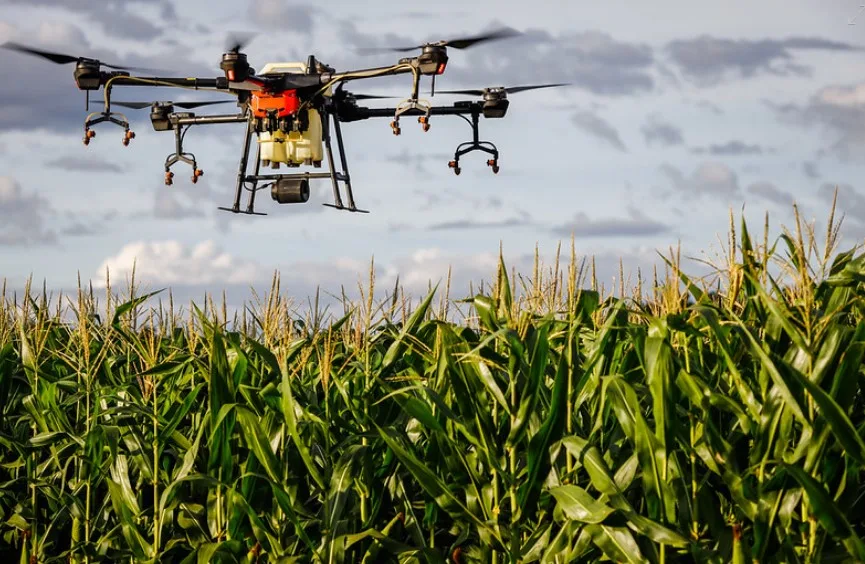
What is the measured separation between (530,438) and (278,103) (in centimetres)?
1688

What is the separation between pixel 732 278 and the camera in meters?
5.04

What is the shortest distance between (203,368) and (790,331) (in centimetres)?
365

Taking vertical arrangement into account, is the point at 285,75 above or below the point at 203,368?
above

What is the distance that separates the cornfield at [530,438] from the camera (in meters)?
4.77

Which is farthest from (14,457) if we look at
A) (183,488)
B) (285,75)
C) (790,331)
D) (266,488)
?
(285,75)

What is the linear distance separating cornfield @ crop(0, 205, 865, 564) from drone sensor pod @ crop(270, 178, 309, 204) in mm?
14147

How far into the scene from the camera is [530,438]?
204 inches

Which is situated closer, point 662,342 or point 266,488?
point 662,342

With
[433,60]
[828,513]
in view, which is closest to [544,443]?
[828,513]

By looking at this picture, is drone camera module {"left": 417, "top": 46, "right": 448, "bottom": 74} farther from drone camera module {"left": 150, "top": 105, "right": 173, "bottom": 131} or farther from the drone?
drone camera module {"left": 150, "top": 105, "right": 173, "bottom": 131}

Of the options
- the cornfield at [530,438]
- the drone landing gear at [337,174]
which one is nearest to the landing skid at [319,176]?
the drone landing gear at [337,174]

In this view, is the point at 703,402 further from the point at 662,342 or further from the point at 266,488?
the point at 266,488

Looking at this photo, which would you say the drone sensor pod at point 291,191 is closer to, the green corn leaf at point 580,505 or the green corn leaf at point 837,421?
the green corn leaf at point 580,505

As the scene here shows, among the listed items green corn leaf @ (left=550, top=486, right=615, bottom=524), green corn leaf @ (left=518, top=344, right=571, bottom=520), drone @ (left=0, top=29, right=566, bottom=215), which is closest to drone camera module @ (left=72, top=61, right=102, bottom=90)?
drone @ (left=0, top=29, right=566, bottom=215)
